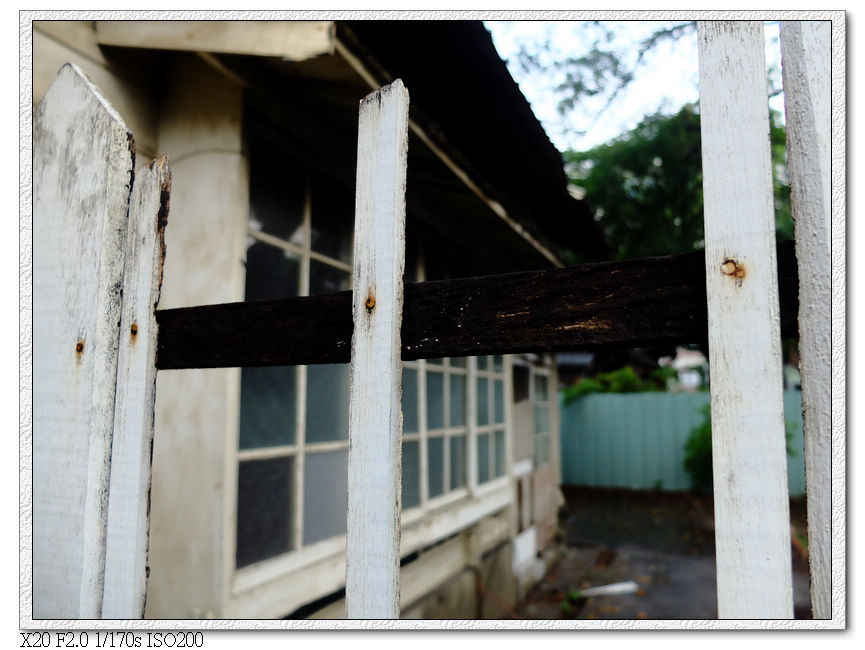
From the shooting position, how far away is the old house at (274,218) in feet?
5.62

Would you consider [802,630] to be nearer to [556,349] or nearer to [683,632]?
[683,632]

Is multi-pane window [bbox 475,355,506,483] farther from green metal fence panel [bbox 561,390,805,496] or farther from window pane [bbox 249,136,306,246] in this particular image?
green metal fence panel [bbox 561,390,805,496]

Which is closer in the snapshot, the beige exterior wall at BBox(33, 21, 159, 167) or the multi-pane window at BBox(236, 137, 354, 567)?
the beige exterior wall at BBox(33, 21, 159, 167)

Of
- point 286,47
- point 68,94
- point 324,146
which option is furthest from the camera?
point 324,146

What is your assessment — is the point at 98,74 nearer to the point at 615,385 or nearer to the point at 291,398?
the point at 291,398

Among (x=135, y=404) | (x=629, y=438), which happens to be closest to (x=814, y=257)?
(x=135, y=404)

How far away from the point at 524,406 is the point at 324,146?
211 inches

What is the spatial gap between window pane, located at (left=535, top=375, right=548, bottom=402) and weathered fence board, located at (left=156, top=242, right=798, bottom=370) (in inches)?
285

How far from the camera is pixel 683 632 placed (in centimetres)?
75

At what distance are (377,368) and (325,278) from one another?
74.5 inches

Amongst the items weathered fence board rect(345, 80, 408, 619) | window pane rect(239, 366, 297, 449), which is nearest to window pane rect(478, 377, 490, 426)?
window pane rect(239, 366, 297, 449)

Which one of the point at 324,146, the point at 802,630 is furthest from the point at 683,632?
the point at 324,146

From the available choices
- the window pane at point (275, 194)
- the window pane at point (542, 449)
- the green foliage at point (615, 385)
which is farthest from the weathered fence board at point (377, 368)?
the green foliage at point (615, 385)

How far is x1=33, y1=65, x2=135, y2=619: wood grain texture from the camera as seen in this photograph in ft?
2.91
